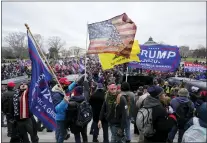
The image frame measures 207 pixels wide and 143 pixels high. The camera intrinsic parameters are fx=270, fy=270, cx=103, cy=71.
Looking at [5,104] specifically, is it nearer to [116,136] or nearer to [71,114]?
[71,114]

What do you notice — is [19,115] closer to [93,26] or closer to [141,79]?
[93,26]

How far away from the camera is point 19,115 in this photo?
18.2 ft

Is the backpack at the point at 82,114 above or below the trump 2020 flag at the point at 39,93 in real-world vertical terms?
below

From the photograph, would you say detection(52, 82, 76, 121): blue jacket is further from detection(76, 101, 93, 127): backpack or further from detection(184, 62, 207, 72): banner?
detection(184, 62, 207, 72): banner

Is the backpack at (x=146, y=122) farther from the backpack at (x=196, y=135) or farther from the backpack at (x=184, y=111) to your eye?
the backpack at (x=184, y=111)

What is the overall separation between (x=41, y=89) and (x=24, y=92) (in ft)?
3.07

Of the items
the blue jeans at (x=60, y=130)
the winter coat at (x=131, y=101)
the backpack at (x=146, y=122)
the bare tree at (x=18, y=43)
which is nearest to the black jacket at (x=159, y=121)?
the backpack at (x=146, y=122)

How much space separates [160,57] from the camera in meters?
11.4

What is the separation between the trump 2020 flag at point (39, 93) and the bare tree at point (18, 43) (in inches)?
2422

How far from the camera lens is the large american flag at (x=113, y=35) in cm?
751

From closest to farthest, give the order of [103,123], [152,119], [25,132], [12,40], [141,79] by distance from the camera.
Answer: [152,119] → [25,132] → [103,123] → [141,79] → [12,40]

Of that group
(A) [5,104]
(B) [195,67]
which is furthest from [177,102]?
(B) [195,67]

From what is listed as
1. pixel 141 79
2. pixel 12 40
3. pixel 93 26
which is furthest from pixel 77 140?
pixel 12 40

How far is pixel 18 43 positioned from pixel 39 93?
209 feet
